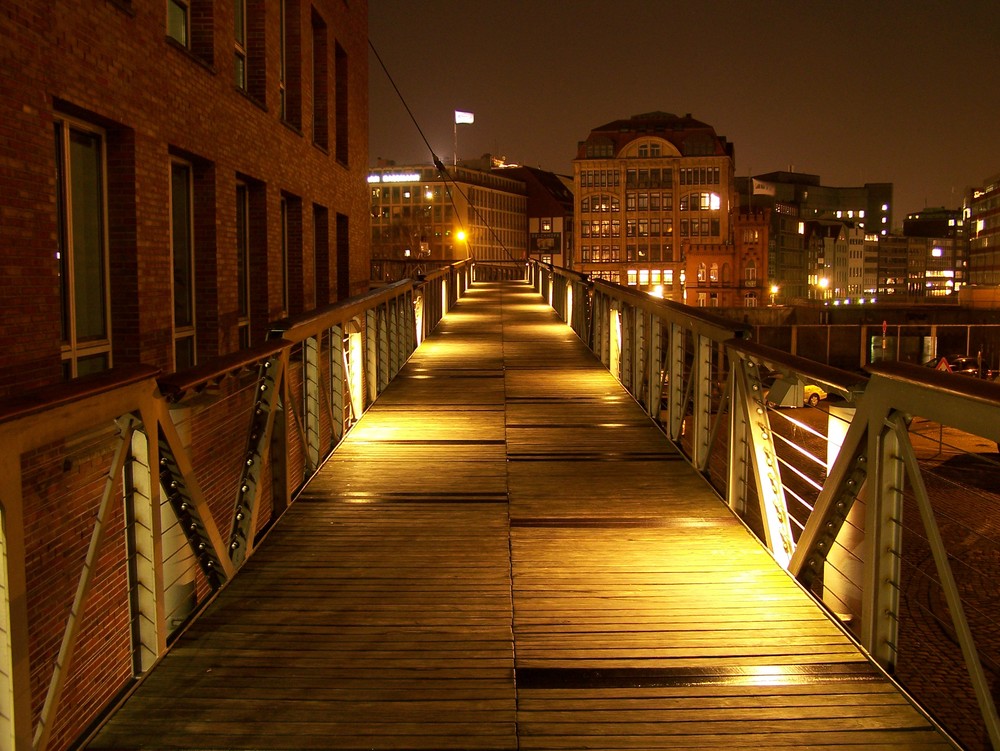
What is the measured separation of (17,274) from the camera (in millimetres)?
6082

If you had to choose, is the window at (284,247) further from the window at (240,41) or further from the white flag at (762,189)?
the white flag at (762,189)

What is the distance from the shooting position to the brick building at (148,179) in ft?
20.3

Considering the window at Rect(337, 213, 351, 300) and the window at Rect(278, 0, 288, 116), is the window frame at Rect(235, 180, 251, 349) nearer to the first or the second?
the window at Rect(278, 0, 288, 116)

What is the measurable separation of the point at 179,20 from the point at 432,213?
78.0 m

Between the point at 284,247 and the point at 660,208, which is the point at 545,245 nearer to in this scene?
the point at 660,208

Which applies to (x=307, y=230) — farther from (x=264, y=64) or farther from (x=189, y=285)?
(x=189, y=285)

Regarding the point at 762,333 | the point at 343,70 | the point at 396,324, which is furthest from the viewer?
the point at 762,333

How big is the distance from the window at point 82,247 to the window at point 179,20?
2.25 m

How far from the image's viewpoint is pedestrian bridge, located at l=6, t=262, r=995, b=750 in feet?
10.1

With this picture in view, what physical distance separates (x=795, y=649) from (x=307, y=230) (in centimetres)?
1254

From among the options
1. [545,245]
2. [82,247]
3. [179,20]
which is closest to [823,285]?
[545,245]

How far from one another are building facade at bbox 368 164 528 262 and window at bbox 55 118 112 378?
75.3 meters

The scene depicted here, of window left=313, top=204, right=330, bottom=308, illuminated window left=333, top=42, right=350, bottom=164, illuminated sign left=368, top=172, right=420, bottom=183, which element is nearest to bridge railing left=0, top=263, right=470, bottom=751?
window left=313, top=204, right=330, bottom=308

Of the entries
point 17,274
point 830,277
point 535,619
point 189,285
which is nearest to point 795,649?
point 535,619
